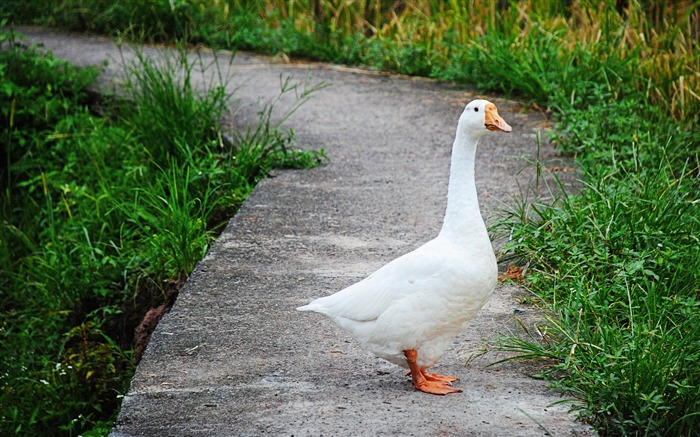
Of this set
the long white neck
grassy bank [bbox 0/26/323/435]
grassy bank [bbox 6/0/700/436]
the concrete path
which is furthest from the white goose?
grassy bank [bbox 0/26/323/435]

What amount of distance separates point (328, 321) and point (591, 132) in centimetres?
293

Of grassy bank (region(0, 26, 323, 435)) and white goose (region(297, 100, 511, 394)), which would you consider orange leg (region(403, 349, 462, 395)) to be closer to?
white goose (region(297, 100, 511, 394))

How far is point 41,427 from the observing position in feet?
17.1

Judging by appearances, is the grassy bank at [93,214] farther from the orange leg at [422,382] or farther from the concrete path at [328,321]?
the orange leg at [422,382]

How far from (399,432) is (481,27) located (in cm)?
685

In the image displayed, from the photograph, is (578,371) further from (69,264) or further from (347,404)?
(69,264)

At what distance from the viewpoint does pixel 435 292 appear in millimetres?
3465

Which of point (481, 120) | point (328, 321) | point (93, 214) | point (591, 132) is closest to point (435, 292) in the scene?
point (481, 120)

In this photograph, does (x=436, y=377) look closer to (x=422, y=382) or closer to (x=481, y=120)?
(x=422, y=382)

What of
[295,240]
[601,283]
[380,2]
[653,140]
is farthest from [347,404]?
[380,2]

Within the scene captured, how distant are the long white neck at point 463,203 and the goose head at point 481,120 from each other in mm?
35

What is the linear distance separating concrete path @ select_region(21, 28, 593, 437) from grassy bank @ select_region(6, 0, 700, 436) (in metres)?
0.23

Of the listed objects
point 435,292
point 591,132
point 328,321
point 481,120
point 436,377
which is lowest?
point 328,321

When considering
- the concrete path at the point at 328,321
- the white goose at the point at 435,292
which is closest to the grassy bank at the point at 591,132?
the concrete path at the point at 328,321
